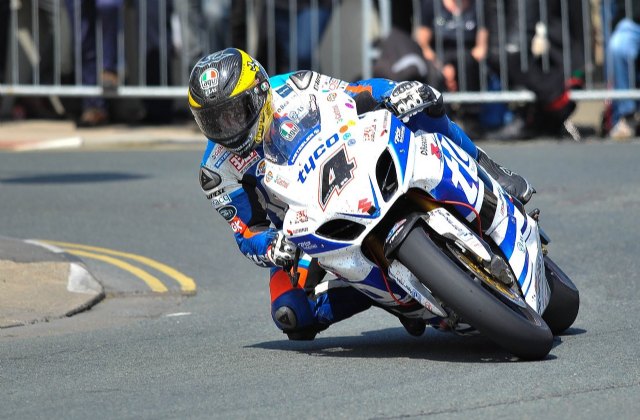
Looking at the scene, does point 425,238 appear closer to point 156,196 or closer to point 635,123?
point 156,196

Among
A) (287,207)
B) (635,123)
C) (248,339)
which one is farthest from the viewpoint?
(635,123)

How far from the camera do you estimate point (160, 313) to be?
878 centimetres

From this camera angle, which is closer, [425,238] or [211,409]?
[211,409]

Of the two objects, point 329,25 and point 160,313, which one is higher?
point 329,25

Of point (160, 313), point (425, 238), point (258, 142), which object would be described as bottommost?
point (160, 313)

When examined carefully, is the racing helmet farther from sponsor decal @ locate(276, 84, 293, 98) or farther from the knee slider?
the knee slider

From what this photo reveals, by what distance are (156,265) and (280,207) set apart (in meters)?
3.83

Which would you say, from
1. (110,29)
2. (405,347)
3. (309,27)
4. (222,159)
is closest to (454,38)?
(309,27)

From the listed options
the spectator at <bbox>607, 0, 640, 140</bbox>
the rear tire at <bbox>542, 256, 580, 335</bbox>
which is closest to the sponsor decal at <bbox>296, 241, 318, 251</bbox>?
the rear tire at <bbox>542, 256, 580, 335</bbox>

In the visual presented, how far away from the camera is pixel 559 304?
7.00 metres

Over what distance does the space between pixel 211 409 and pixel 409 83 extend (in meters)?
2.16

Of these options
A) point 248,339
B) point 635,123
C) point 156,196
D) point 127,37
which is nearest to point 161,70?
point 127,37

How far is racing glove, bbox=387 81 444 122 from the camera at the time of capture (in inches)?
263

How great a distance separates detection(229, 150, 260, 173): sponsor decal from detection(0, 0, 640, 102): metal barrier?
980cm
